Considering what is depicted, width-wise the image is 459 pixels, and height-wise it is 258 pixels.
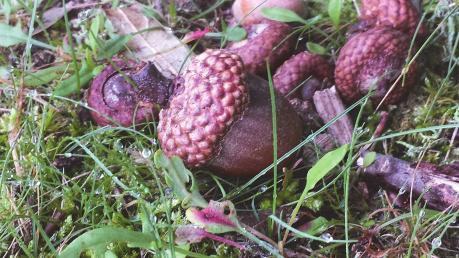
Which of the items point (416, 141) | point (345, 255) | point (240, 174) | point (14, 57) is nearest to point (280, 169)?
point (240, 174)

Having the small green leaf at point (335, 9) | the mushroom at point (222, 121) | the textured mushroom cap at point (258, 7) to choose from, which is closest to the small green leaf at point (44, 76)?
the mushroom at point (222, 121)

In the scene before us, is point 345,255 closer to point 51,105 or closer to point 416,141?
point 416,141

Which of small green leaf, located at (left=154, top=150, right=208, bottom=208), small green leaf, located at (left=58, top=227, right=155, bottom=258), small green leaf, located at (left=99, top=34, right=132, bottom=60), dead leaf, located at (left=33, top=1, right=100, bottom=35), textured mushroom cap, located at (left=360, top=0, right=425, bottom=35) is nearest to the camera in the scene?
small green leaf, located at (left=58, top=227, right=155, bottom=258)

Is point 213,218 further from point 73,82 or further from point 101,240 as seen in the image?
point 73,82

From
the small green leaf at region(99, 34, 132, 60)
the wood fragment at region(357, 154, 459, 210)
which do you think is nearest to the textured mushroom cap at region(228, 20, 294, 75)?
the small green leaf at region(99, 34, 132, 60)

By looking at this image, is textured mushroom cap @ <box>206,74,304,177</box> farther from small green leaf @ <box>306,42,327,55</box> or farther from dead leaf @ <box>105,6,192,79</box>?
dead leaf @ <box>105,6,192,79</box>

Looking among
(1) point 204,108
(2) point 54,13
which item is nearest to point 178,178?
(1) point 204,108
